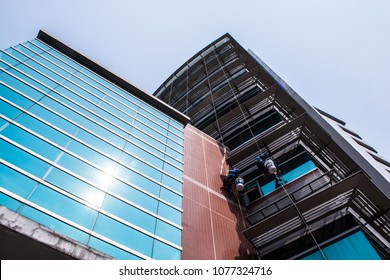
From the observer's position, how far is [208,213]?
1348cm

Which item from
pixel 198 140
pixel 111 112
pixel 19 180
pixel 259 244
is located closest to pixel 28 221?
pixel 19 180

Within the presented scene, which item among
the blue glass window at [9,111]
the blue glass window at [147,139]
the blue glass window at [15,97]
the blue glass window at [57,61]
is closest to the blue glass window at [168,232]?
the blue glass window at [147,139]

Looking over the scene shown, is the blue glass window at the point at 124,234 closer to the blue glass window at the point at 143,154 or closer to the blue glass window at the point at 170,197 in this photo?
the blue glass window at the point at 170,197

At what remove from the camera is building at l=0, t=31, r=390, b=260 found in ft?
26.8

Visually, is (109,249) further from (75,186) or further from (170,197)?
(170,197)

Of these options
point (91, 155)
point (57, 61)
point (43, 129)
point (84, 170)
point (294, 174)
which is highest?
point (57, 61)

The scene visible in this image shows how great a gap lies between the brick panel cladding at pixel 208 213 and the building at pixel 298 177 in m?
0.78

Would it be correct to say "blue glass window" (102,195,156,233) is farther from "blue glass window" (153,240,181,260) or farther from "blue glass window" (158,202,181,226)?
"blue glass window" (158,202,181,226)

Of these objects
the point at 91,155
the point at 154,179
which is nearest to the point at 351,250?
the point at 154,179

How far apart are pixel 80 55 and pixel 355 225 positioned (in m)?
17.0

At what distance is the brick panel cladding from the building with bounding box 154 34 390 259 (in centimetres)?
78

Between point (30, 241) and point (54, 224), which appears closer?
point (30, 241)

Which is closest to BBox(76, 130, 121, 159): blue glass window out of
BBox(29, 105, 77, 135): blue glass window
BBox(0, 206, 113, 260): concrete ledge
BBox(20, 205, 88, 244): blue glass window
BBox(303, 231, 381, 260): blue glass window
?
BBox(29, 105, 77, 135): blue glass window

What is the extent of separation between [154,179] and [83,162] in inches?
127
